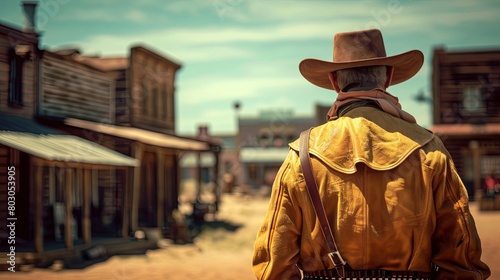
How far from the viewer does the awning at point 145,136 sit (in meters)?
15.7

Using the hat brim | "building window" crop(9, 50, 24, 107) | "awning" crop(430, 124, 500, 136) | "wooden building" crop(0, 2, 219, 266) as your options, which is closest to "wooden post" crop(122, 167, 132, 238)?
"wooden building" crop(0, 2, 219, 266)

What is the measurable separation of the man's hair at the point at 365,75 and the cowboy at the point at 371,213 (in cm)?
22

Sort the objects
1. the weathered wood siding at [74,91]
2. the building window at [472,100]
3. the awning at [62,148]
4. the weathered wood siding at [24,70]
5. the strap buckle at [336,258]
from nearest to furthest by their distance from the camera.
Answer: the strap buckle at [336,258]
the awning at [62,148]
the weathered wood siding at [24,70]
the weathered wood siding at [74,91]
the building window at [472,100]

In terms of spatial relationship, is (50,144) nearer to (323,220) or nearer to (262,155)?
(323,220)

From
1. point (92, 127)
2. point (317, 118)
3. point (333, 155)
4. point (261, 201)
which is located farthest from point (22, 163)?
point (317, 118)

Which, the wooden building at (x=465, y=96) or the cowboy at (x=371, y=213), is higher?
the wooden building at (x=465, y=96)

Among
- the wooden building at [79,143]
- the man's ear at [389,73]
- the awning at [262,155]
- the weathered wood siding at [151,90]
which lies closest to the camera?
the man's ear at [389,73]

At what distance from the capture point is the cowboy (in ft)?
7.71

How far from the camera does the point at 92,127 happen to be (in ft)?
51.8

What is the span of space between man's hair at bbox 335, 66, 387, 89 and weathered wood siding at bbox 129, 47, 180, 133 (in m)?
18.2

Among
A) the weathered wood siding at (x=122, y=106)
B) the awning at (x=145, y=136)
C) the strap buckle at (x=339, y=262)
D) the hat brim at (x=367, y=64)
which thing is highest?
the weathered wood siding at (x=122, y=106)

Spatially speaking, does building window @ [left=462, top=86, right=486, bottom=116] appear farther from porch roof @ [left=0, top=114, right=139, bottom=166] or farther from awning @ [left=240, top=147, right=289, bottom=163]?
porch roof @ [left=0, top=114, right=139, bottom=166]

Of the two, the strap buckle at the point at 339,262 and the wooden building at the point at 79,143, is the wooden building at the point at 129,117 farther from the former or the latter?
the strap buckle at the point at 339,262

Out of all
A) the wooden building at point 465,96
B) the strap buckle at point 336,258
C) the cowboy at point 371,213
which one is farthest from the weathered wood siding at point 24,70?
the wooden building at point 465,96
